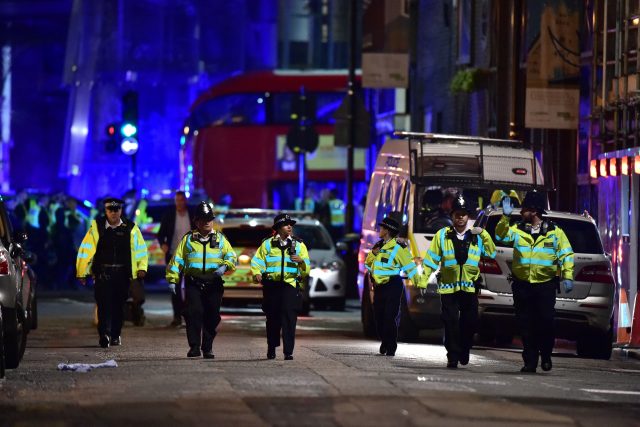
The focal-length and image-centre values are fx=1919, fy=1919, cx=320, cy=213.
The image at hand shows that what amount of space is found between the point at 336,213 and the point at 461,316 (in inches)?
1040

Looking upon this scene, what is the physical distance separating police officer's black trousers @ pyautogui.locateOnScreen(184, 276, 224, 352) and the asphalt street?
0.81 ft

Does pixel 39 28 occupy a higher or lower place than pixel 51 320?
higher

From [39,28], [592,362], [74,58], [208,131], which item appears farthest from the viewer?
[39,28]

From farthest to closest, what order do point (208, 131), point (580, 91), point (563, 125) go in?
point (208, 131), point (580, 91), point (563, 125)

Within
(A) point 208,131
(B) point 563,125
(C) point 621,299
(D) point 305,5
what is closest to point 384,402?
(C) point 621,299

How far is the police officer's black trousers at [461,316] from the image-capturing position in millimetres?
18203

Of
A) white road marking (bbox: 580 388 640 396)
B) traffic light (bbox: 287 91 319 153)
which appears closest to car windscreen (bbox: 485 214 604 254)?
white road marking (bbox: 580 388 640 396)

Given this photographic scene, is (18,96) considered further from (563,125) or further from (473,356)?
(473,356)

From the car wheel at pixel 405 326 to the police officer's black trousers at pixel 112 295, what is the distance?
3330 mm

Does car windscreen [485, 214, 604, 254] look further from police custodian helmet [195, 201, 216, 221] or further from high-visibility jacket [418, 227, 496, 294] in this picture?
police custodian helmet [195, 201, 216, 221]

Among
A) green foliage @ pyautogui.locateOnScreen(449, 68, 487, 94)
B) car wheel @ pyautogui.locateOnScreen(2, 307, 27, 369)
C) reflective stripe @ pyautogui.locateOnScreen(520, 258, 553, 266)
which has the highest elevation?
green foliage @ pyautogui.locateOnScreen(449, 68, 487, 94)

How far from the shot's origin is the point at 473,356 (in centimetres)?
1995

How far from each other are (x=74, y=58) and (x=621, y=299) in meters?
56.7

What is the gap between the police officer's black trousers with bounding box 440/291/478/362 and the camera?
18.2 metres
